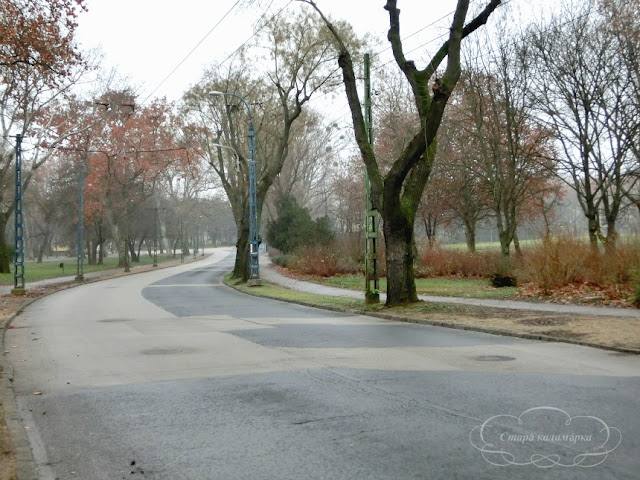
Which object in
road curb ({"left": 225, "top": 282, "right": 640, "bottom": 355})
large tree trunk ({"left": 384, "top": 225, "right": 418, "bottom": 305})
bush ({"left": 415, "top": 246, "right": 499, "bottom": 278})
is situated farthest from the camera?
bush ({"left": 415, "top": 246, "right": 499, "bottom": 278})

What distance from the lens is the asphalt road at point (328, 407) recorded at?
5027mm

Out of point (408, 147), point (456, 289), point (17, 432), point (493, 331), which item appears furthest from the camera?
point (456, 289)

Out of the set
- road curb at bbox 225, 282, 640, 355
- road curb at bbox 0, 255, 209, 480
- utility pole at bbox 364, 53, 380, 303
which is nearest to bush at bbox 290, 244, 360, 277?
road curb at bbox 225, 282, 640, 355

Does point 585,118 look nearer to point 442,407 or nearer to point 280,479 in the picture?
point 442,407

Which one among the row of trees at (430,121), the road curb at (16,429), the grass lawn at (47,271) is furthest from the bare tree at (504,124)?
the grass lawn at (47,271)

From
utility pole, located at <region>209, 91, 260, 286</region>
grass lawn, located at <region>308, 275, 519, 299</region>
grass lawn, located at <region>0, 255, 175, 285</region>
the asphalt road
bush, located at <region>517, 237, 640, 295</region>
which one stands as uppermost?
utility pole, located at <region>209, 91, 260, 286</region>

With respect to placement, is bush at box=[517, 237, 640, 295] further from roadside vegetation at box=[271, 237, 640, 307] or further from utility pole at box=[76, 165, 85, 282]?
utility pole at box=[76, 165, 85, 282]

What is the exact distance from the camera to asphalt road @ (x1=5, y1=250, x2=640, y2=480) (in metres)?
5.03

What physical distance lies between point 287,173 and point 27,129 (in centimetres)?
2532

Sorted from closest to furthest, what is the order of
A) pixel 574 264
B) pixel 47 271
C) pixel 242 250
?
pixel 574 264, pixel 242 250, pixel 47 271

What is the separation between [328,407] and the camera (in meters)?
6.80

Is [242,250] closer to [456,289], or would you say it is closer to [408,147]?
[456,289]

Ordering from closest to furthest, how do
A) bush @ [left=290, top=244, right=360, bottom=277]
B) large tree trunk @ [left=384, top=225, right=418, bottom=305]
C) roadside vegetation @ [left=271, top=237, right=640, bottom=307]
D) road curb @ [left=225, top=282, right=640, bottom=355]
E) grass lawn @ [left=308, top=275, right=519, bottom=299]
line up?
road curb @ [left=225, top=282, right=640, bottom=355]
large tree trunk @ [left=384, top=225, right=418, bottom=305]
roadside vegetation @ [left=271, top=237, right=640, bottom=307]
grass lawn @ [left=308, top=275, right=519, bottom=299]
bush @ [left=290, top=244, right=360, bottom=277]

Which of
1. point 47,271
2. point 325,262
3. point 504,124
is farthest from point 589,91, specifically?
point 47,271
